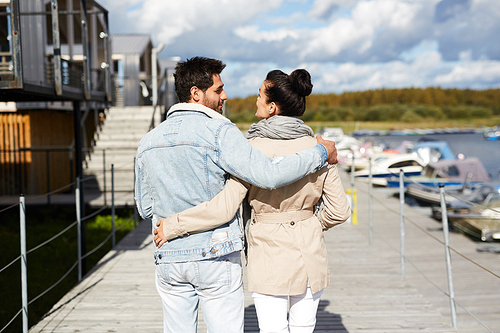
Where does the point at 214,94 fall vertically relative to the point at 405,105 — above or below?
below

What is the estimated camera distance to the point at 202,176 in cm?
180

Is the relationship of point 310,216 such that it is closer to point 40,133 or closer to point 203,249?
point 203,249

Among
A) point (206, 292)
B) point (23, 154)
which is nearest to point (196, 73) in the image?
point (206, 292)

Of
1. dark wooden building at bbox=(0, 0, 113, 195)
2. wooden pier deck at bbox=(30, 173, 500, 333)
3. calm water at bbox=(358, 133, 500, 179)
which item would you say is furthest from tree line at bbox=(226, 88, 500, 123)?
wooden pier deck at bbox=(30, 173, 500, 333)

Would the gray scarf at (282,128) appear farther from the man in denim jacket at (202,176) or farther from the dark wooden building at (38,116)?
the dark wooden building at (38,116)

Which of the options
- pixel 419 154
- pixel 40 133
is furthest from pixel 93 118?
pixel 419 154

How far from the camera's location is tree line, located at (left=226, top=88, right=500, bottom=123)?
11106 cm

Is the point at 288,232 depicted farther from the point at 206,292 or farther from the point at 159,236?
the point at 159,236

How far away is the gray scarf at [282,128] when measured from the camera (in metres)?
1.94

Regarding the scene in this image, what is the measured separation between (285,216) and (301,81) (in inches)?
21.8

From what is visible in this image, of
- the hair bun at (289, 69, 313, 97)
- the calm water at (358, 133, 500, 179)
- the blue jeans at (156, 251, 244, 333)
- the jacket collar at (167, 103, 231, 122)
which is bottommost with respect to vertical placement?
the calm water at (358, 133, 500, 179)

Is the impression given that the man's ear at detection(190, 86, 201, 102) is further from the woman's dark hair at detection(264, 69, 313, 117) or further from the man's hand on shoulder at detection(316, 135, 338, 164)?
the man's hand on shoulder at detection(316, 135, 338, 164)

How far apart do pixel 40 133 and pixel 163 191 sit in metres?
10.9

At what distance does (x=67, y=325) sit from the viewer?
3629 mm
